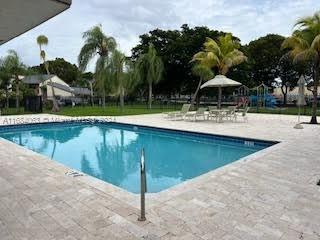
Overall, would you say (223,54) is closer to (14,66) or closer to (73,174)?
(14,66)

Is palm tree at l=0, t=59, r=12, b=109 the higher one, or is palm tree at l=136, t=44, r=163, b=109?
palm tree at l=136, t=44, r=163, b=109

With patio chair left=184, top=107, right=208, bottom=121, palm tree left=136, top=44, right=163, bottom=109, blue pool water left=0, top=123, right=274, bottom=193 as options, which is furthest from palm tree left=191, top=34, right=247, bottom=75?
blue pool water left=0, top=123, right=274, bottom=193

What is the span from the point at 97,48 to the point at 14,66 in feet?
21.1

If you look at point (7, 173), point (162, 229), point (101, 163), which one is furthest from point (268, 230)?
point (101, 163)

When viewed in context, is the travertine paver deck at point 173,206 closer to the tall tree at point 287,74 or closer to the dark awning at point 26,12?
the dark awning at point 26,12

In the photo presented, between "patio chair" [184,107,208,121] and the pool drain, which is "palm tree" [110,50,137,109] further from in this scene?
the pool drain

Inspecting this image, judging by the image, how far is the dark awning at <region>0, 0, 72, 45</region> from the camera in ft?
8.17

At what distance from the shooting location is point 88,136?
12273 mm

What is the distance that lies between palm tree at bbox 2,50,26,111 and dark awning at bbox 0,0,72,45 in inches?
804

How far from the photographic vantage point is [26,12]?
2762mm

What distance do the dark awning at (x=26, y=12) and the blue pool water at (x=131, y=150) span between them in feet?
11.7

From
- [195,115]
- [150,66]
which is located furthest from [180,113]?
[150,66]

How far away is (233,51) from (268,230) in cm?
1798

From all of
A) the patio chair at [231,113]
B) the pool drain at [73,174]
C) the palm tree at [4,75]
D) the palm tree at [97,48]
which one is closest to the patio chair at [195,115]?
the patio chair at [231,113]
